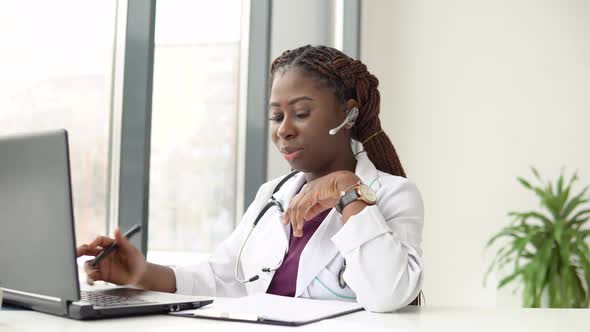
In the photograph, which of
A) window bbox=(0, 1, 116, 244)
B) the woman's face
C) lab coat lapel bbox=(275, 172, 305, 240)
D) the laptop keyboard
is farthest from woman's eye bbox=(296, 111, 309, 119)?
window bbox=(0, 1, 116, 244)

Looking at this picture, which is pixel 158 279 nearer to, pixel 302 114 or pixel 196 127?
pixel 302 114

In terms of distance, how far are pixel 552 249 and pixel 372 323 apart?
2.86 meters

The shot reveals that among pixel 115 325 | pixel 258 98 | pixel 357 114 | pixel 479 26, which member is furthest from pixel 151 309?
pixel 479 26

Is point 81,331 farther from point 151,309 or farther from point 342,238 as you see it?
point 342,238

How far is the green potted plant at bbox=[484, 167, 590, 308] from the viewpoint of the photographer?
141 inches

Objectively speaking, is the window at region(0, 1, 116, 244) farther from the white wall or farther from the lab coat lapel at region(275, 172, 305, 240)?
the white wall

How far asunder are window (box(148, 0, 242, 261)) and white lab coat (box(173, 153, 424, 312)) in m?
1.15

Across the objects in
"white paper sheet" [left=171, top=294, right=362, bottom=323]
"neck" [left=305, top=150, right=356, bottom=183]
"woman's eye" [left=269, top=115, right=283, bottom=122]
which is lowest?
"white paper sheet" [left=171, top=294, right=362, bottom=323]

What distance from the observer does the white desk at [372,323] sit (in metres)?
1.01

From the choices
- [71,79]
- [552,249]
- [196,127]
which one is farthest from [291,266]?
[552,249]

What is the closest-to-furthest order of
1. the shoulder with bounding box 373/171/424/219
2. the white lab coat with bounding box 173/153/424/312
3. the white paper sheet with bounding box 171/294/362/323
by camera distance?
1. the white paper sheet with bounding box 171/294/362/323
2. the white lab coat with bounding box 173/153/424/312
3. the shoulder with bounding box 373/171/424/219

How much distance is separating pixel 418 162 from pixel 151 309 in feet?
9.87

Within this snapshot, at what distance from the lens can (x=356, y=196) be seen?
1.39 metres

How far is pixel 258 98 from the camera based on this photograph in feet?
9.23
